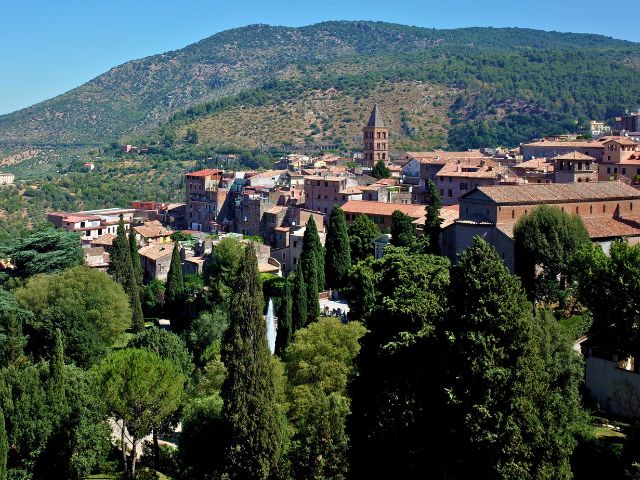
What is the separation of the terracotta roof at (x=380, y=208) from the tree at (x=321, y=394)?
20463 mm

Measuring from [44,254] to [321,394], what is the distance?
28301 mm

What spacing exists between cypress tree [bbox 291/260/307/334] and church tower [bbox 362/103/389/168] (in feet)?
164

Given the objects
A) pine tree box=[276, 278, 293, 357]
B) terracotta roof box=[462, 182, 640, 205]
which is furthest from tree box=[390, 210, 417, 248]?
pine tree box=[276, 278, 293, 357]

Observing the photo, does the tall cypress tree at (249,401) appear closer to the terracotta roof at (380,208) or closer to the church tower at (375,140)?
the terracotta roof at (380,208)

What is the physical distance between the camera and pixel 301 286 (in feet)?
135

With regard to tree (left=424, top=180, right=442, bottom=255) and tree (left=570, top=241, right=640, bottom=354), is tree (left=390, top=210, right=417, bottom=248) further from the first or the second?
tree (left=570, top=241, right=640, bottom=354)

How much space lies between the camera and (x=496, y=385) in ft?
60.8

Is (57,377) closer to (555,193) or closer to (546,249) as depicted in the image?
(546,249)

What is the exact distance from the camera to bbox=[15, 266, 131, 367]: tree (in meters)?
40.2

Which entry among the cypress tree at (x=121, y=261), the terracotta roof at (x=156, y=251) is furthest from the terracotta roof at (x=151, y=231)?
the cypress tree at (x=121, y=261)

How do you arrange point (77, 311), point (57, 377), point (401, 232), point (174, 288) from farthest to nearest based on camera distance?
point (174, 288), point (401, 232), point (77, 311), point (57, 377)

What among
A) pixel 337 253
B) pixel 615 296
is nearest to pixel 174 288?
pixel 337 253

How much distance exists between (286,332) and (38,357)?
39.9ft

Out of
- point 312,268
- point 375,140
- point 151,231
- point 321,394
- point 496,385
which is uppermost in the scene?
point 375,140
